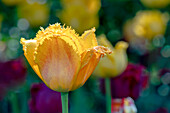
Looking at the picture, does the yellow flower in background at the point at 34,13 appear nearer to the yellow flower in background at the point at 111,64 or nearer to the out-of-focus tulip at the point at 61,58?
the yellow flower in background at the point at 111,64

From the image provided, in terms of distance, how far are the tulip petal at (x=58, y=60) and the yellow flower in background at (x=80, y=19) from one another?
4.70 feet

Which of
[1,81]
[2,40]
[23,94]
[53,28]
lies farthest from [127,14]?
[53,28]

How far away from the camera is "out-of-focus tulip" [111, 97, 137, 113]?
3.09ft

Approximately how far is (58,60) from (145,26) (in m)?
1.88

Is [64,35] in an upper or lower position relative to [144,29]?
lower

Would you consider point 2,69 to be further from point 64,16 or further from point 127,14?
point 127,14

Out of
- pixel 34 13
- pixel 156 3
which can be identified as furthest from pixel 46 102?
pixel 156 3

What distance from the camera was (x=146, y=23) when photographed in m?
2.52

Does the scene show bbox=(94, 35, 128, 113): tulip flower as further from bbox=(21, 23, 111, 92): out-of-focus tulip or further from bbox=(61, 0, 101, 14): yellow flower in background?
bbox=(61, 0, 101, 14): yellow flower in background

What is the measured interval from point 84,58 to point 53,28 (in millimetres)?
96

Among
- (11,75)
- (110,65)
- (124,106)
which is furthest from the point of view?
(11,75)

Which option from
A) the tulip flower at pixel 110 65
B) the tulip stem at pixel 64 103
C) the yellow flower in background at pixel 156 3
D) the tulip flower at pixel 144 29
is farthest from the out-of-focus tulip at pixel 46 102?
the yellow flower in background at pixel 156 3

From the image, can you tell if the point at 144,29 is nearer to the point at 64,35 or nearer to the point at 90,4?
the point at 90,4

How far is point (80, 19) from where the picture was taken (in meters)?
2.15
